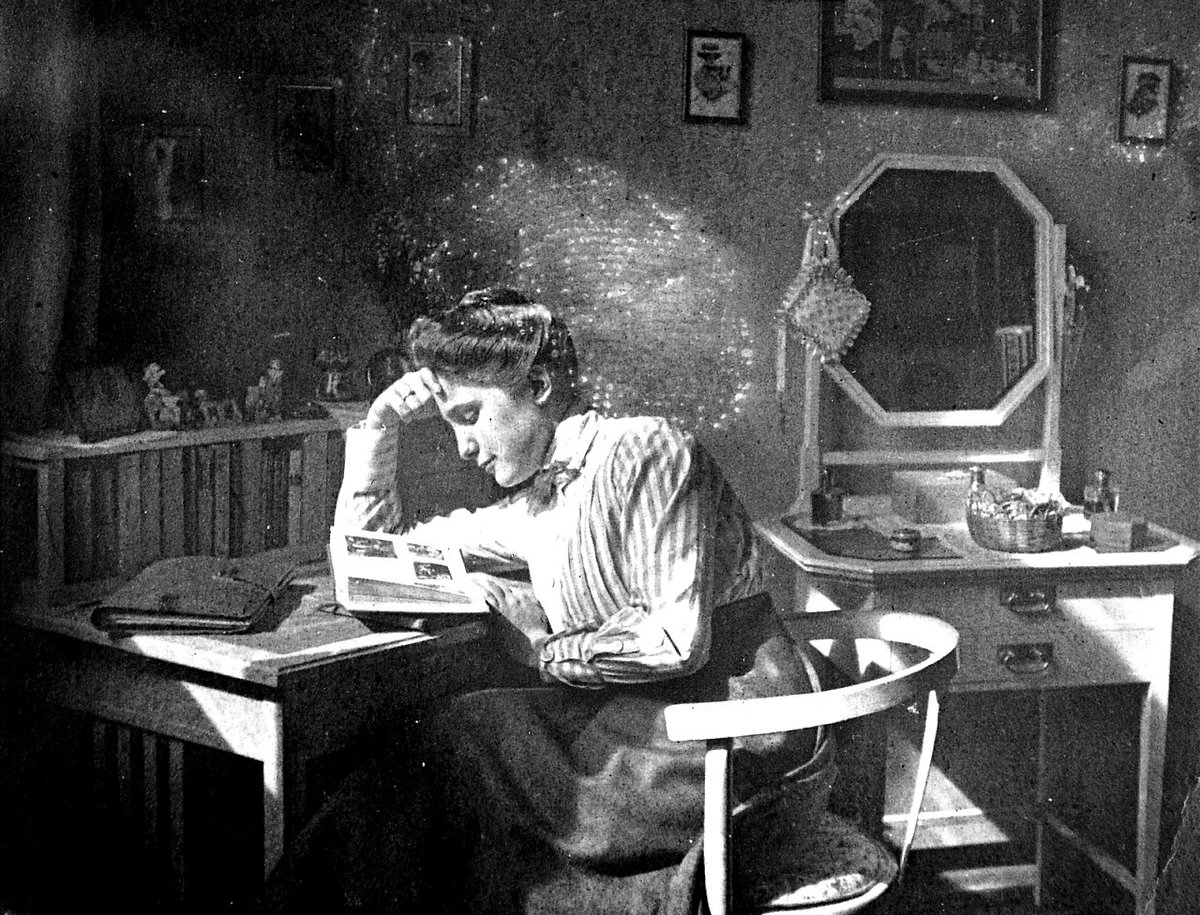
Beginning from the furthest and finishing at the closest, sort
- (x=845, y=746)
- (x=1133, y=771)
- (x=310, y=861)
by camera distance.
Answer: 1. (x=1133, y=771)
2. (x=845, y=746)
3. (x=310, y=861)

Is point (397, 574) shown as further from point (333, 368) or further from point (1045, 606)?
point (1045, 606)

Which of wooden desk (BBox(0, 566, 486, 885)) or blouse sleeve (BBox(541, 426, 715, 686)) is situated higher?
blouse sleeve (BBox(541, 426, 715, 686))

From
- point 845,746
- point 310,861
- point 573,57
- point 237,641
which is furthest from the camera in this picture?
point 845,746

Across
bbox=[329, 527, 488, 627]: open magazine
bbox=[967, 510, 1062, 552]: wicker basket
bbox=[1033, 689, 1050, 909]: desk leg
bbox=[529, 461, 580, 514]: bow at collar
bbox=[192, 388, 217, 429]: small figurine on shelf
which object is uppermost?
bbox=[192, 388, 217, 429]: small figurine on shelf

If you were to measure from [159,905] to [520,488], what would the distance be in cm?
92

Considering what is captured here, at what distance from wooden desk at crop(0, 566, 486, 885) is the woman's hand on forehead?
0.33 metres

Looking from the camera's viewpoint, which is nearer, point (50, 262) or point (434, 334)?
point (50, 262)

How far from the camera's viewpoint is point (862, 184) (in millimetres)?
2215

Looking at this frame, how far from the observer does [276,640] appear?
188 cm

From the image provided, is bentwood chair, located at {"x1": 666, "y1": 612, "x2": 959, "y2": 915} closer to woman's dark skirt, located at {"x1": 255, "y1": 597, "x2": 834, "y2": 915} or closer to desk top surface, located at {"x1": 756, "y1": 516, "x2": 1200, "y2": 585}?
woman's dark skirt, located at {"x1": 255, "y1": 597, "x2": 834, "y2": 915}

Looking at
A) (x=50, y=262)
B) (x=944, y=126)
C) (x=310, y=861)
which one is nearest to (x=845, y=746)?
(x=310, y=861)

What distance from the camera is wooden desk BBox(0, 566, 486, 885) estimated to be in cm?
179

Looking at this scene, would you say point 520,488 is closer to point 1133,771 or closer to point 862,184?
point 862,184

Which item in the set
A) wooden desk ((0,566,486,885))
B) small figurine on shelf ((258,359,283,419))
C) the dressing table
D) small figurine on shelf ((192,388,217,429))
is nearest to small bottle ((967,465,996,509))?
the dressing table
